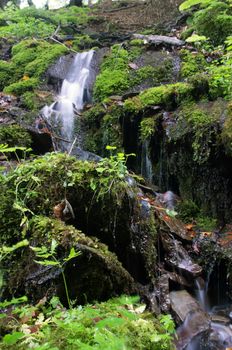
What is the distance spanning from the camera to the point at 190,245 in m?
5.45

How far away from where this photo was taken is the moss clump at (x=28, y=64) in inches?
375

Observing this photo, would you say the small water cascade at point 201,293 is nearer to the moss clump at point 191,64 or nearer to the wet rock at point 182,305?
the wet rock at point 182,305

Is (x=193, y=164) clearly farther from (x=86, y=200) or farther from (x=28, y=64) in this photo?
(x=28, y=64)

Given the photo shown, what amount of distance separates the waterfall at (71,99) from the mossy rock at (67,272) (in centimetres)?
397

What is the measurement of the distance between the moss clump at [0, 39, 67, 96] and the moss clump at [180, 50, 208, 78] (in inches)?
153

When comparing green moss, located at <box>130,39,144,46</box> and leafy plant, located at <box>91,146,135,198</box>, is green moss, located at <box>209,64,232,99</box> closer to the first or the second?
leafy plant, located at <box>91,146,135,198</box>

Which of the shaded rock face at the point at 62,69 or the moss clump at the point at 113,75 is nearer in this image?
the moss clump at the point at 113,75

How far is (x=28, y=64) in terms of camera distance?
34.5 ft

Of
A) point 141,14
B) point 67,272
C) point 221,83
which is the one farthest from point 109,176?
point 141,14

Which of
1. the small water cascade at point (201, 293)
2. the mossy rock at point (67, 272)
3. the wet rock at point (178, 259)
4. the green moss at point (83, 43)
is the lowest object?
the small water cascade at point (201, 293)

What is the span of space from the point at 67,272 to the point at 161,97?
515cm

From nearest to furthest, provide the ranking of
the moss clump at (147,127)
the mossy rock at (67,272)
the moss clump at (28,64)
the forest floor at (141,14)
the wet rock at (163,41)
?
1. the mossy rock at (67,272)
2. the moss clump at (147,127)
3. the moss clump at (28,64)
4. the wet rock at (163,41)
5. the forest floor at (141,14)

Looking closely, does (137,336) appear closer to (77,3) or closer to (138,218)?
(138,218)

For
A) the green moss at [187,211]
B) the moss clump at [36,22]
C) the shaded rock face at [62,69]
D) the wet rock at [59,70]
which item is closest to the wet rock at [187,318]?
the green moss at [187,211]
